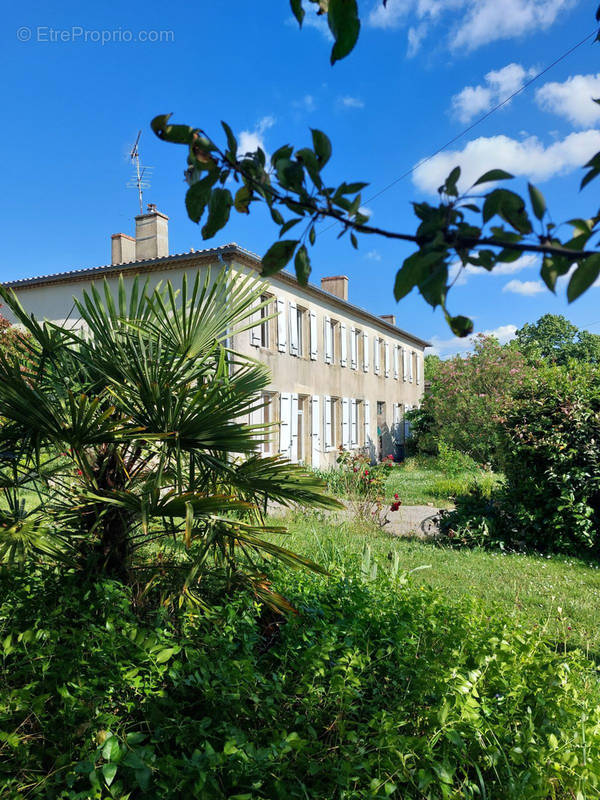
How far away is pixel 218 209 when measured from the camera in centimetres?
100

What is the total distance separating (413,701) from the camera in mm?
2646

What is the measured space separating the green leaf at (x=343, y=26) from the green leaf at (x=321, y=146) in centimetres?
11

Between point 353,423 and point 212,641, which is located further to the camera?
point 353,423

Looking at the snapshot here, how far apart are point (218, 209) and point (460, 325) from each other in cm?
45

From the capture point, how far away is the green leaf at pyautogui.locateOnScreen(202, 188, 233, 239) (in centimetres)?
100

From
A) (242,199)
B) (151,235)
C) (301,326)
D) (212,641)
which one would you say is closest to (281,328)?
(301,326)

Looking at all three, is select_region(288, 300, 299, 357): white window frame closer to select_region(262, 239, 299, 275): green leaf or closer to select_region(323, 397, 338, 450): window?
select_region(323, 397, 338, 450): window

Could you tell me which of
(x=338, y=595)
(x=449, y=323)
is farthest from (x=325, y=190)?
(x=338, y=595)

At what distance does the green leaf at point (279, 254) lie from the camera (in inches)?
38.3

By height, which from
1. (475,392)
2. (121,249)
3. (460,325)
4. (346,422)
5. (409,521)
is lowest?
(409,521)

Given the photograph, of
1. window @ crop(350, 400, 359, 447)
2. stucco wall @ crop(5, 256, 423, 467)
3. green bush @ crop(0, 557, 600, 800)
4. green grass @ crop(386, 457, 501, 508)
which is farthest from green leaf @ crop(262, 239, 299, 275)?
window @ crop(350, 400, 359, 447)

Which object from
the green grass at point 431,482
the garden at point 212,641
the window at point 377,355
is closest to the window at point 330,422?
the green grass at point 431,482

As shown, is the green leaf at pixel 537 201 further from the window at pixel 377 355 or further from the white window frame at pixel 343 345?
the window at pixel 377 355

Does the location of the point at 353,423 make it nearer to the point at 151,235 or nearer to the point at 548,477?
the point at 151,235
